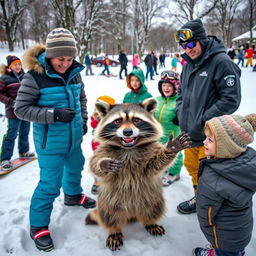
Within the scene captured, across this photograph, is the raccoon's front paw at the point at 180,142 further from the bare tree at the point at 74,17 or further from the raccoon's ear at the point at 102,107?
the bare tree at the point at 74,17

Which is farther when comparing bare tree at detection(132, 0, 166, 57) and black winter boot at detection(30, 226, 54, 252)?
bare tree at detection(132, 0, 166, 57)

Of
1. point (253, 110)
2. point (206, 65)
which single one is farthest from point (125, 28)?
point (206, 65)

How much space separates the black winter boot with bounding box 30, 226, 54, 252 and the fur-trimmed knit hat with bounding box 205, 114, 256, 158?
6.31 ft

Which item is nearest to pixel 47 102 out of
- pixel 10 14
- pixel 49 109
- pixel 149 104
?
pixel 49 109

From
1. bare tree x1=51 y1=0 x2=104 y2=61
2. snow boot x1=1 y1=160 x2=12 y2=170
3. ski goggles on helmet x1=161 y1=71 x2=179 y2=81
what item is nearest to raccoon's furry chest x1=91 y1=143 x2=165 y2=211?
ski goggles on helmet x1=161 y1=71 x2=179 y2=81

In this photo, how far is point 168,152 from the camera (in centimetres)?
196

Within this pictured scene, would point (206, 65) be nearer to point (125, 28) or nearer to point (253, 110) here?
point (253, 110)

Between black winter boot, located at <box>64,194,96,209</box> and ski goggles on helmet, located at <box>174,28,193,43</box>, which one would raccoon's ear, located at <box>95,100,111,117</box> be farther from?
black winter boot, located at <box>64,194,96,209</box>

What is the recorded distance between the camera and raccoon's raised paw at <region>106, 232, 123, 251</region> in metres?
2.17

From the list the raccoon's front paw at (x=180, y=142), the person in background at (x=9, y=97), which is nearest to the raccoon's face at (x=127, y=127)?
the raccoon's front paw at (x=180, y=142)

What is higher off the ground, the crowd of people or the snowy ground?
the crowd of people

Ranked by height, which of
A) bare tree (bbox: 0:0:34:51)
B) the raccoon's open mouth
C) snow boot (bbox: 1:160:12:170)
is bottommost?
snow boot (bbox: 1:160:12:170)

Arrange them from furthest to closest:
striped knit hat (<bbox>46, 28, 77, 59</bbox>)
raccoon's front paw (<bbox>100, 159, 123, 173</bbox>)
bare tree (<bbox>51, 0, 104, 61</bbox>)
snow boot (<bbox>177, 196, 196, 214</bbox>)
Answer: bare tree (<bbox>51, 0, 104, 61</bbox>) < snow boot (<bbox>177, 196, 196, 214</bbox>) < striped knit hat (<bbox>46, 28, 77, 59</bbox>) < raccoon's front paw (<bbox>100, 159, 123, 173</bbox>)

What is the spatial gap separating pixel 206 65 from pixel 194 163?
1.17 m
